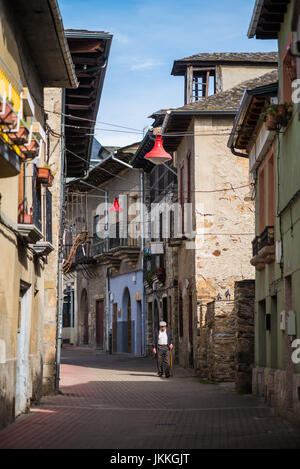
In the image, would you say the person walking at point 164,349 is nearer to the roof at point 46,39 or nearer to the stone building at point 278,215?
the stone building at point 278,215

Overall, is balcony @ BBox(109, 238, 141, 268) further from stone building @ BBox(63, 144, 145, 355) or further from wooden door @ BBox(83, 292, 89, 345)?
wooden door @ BBox(83, 292, 89, 345)

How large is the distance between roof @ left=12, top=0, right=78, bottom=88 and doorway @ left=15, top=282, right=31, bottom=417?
387cm

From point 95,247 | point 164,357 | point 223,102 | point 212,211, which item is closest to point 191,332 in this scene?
point 164,357

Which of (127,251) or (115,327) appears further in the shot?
(115,327)

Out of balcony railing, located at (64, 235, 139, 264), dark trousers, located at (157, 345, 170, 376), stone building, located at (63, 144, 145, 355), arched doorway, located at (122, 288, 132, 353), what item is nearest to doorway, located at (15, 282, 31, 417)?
dark trousers, located at (157, 345, 170, 376)

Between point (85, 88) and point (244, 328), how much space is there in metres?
6.50

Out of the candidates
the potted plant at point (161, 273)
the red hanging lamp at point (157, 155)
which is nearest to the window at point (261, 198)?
the red hanging lamp at point (157, 155)

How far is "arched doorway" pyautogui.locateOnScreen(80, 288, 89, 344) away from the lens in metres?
43.2

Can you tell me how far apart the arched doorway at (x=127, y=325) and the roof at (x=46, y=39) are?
2163 centimetres

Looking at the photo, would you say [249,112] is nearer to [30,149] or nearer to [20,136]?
[30,149]

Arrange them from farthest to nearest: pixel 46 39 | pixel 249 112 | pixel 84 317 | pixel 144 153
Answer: pixel 84 317
pixel 144 153
pixel 249 112
pixel 46 39

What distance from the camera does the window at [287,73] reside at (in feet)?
38.6

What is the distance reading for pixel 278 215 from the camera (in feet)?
44.7

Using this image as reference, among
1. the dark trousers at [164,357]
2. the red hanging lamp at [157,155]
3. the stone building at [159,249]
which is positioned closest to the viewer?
the red hanging lamp at [157,155]
